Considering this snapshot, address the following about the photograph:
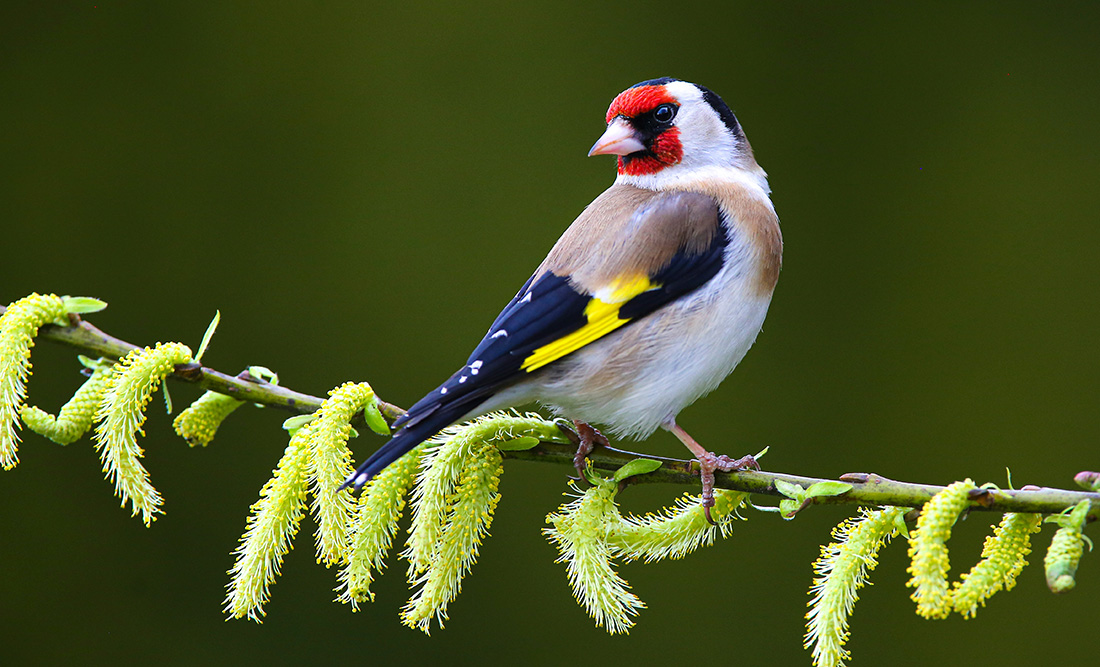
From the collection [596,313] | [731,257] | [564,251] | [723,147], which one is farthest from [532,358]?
[723,147]

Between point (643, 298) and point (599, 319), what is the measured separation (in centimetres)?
7

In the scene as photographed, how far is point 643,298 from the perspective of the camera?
3.91 feet

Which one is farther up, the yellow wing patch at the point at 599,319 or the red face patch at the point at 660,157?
the red face patch at the point at 660,157

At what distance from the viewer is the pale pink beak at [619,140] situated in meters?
1.29

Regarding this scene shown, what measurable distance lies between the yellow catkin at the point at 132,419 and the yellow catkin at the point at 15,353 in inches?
2.9

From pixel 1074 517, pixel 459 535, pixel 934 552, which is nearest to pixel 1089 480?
pixel 1074 517

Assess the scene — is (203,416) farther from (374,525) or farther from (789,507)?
(789,507)

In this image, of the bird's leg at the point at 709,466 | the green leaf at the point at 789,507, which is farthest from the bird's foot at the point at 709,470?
the green leaf at the point at 789,507

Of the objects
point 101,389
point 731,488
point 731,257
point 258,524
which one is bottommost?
point 731,488

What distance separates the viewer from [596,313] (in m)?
1.16

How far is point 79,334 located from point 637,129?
0.81 metres

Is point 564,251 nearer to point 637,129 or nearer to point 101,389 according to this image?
point 637,129

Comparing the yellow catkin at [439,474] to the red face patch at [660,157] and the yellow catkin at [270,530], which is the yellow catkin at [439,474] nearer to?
the yellow catkin at [270,530]

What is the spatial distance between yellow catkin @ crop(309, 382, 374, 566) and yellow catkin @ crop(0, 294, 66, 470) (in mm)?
276
